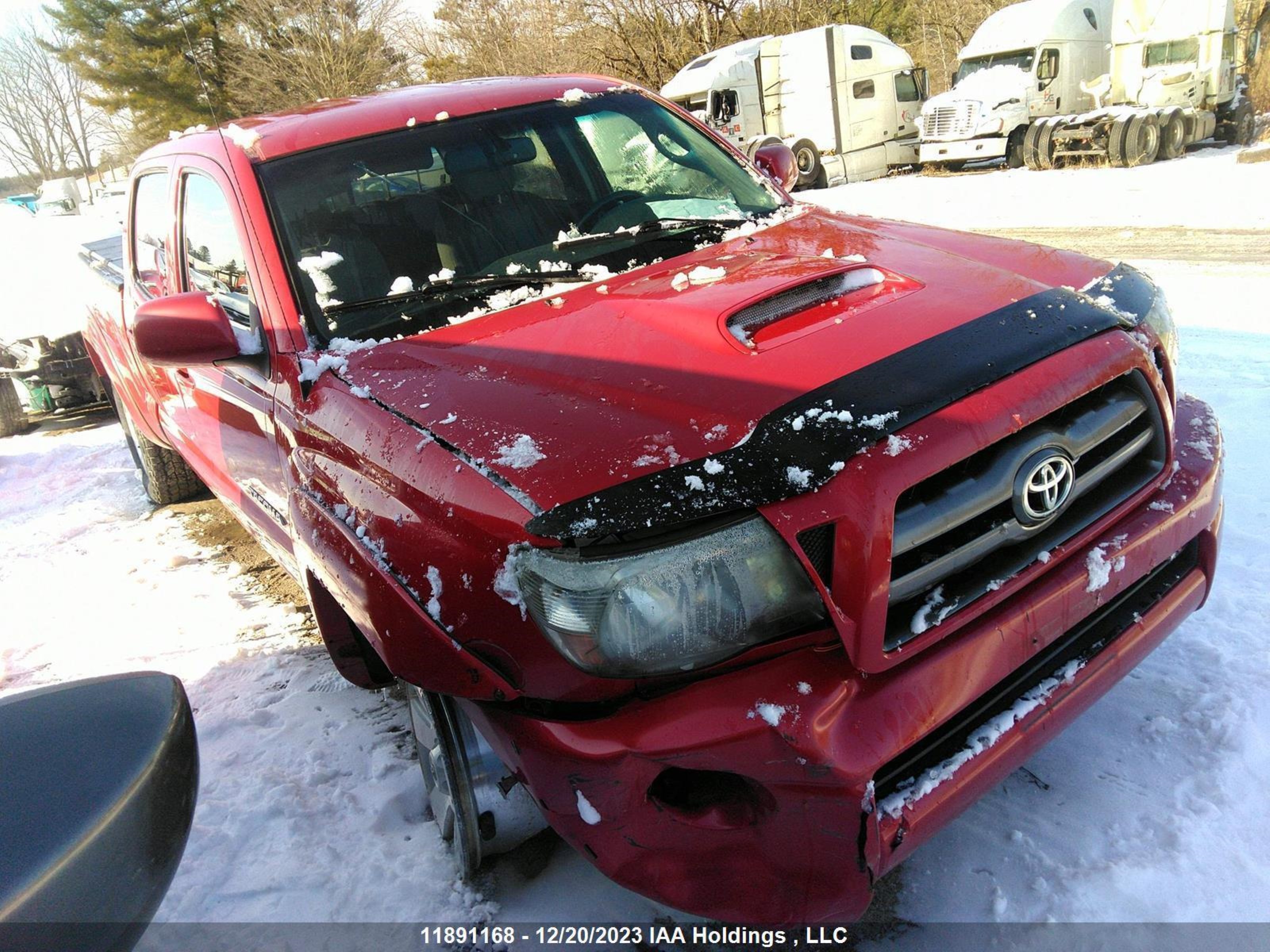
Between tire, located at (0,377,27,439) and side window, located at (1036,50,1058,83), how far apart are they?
1679 centimetres

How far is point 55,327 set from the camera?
327 inches

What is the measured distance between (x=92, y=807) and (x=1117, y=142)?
18.0m

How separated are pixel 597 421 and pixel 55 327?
8.43m

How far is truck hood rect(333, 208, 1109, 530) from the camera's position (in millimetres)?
1686

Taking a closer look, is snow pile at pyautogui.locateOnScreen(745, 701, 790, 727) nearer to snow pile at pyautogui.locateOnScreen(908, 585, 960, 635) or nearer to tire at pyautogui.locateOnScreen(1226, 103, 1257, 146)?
snow pile at pyautogui.locateOnScreen(908, 585, 960, 635)

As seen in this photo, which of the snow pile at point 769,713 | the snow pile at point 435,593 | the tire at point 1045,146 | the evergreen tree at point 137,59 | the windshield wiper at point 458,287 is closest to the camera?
the snow pile at point 769,713

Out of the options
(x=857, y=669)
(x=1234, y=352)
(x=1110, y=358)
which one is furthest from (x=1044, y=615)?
(x=1234, y=352)

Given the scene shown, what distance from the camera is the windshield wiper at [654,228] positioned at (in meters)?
2.70

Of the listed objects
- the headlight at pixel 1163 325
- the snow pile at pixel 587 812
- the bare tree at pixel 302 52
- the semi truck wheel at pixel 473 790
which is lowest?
the semi truck wheel at pixel 473 790

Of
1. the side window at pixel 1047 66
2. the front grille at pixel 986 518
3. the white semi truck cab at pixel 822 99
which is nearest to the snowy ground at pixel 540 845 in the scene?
the front grille at pixel 986 518

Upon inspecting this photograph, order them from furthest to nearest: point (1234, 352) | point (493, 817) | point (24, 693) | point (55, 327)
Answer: point (55, 327) → point (1234, 352) → point (493, 817) → point (24, 693)

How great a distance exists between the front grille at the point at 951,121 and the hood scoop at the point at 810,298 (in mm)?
16880

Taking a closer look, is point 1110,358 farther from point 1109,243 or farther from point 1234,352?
point 1109,243

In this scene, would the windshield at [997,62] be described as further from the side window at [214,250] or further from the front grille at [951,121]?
the side window at [214,250]
